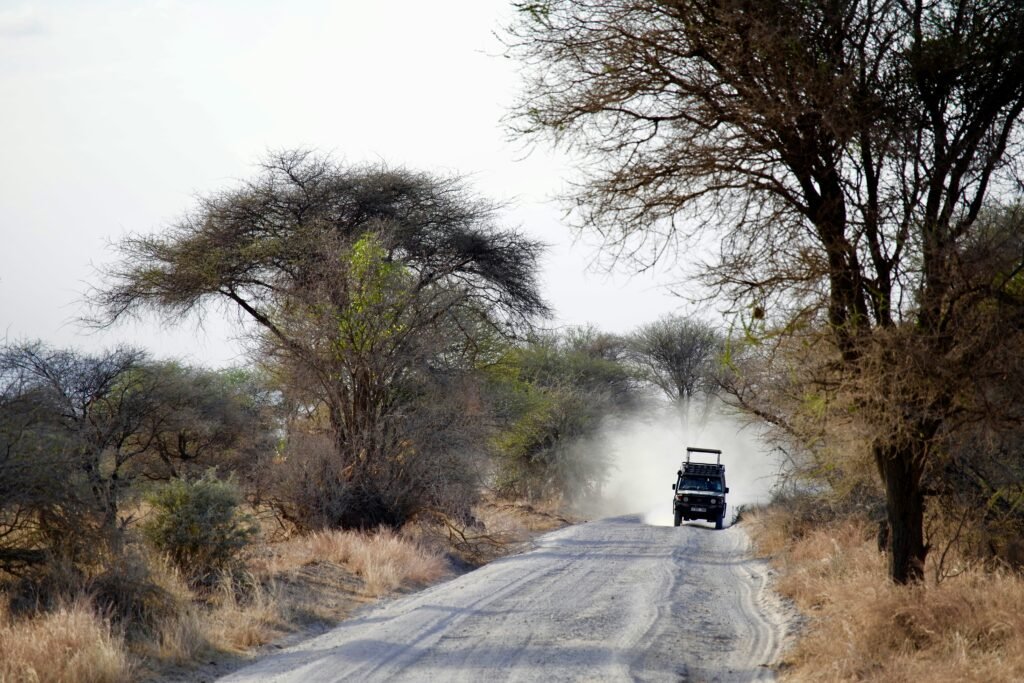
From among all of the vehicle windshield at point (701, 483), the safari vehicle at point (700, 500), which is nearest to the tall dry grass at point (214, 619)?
the safari vehicle at point (700, 500)

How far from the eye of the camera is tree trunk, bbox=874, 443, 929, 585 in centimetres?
942

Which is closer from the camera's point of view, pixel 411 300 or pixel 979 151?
pixel 979 151

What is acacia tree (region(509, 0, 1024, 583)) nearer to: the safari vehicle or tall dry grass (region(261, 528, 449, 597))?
tall dry grass (region(261, 528, 449, 597))

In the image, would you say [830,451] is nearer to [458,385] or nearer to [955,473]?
[955,473]

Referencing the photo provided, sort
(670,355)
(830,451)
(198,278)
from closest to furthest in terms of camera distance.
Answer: (830,451) → (198,278) → (670,355)

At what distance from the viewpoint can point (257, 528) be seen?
48.9ft

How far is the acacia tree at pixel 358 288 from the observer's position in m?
21.0

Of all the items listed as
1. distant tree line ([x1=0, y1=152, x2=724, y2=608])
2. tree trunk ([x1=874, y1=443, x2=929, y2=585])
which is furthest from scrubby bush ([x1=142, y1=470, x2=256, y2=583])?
tree trunk ([x1=874, y1=443, x2=929, y2=585])

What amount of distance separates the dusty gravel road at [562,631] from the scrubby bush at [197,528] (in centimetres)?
233

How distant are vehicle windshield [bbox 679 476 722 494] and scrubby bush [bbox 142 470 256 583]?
17.2 m

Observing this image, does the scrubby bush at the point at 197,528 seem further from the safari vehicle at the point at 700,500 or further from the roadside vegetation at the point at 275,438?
the safari vehicle at the point at 700,500

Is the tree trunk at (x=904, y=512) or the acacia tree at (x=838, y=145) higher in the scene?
the acacia tree at (x=838, y=145)

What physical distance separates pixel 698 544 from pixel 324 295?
31.6 feet

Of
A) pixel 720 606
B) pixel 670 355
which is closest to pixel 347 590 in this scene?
pixel 720 606
